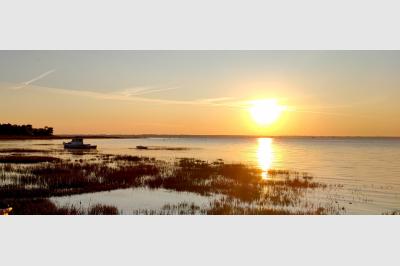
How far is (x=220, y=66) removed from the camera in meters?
17.1

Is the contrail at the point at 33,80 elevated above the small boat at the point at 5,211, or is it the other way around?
the contrail at the point at 33,80

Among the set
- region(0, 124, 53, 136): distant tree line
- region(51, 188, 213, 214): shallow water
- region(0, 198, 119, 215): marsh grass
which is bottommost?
region(0, 198, 119, 215): marsh grass

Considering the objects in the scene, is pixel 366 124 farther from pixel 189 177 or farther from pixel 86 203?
pixel 86 203

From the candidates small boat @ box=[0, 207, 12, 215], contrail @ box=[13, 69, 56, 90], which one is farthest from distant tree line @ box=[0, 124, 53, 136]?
small boat @ box=[0, 207, 12, 215]

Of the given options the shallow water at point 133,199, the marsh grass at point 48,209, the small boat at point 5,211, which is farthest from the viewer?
the shallow water at point 133,199

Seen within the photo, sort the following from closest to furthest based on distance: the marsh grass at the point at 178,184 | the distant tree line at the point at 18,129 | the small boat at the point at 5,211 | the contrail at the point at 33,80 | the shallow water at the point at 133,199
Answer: the small boat at the point at 5,211
the shallow water at the point at 133,199
the marsh grass at the point at 178,184
the contrail at the point at 33,80
the distant tree line at the point at 18,129

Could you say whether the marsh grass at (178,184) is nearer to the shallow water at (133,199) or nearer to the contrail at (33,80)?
the shallow water at (133,199)

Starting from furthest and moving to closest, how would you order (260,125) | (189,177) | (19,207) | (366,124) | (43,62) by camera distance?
(189,177), (260,125), (366,124), (43,62), (19,207)

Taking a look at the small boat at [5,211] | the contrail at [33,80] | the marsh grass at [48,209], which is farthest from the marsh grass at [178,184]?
the contrail at [33,80]

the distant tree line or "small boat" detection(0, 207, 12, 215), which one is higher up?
the distant tree line

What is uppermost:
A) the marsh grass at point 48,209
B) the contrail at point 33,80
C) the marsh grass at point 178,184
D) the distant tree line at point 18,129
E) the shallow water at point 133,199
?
the contrail at point 33,80

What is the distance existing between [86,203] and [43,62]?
6.43m

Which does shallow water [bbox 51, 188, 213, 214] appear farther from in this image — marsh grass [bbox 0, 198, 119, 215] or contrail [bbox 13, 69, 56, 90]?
contrail [bbox 13, 69, 56, 90]
